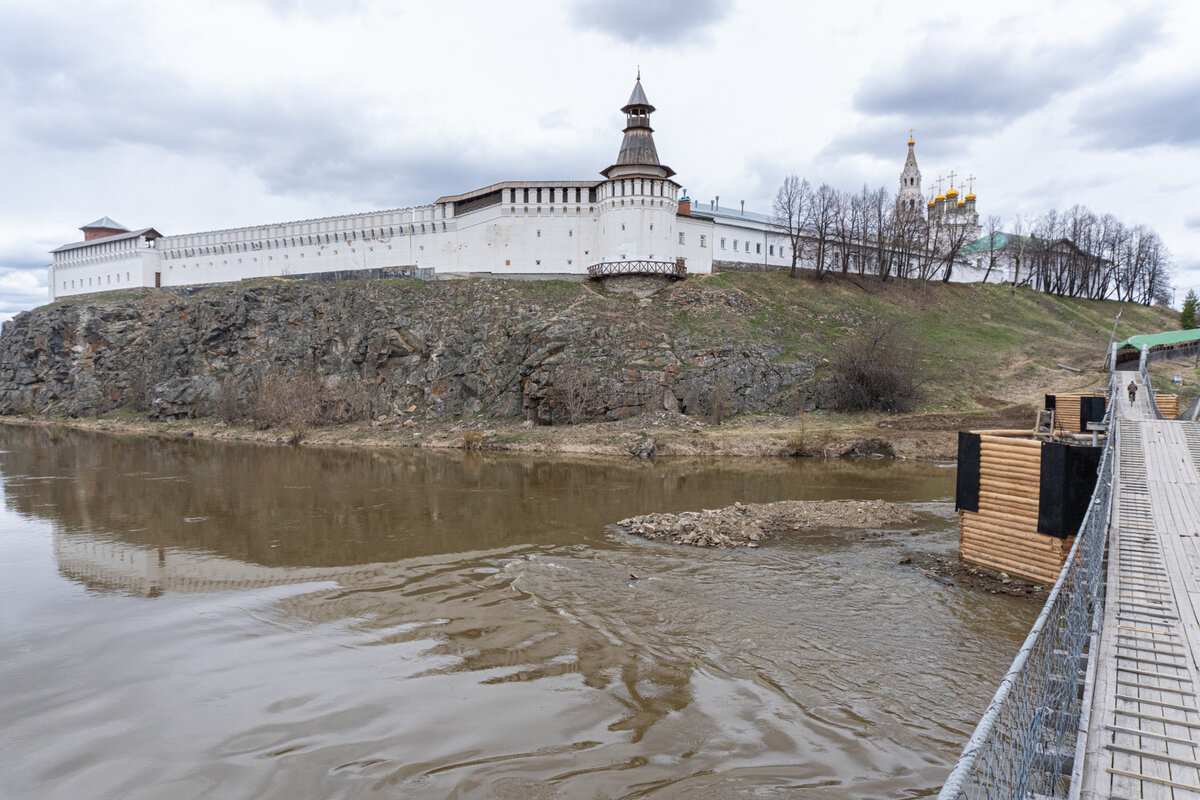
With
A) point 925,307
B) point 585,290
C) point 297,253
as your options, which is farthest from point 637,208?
point 297,253

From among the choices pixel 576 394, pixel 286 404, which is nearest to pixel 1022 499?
pixel 576 394

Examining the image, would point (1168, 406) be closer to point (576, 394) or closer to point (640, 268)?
point (576, 394)

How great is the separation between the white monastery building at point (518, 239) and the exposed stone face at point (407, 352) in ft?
11.4

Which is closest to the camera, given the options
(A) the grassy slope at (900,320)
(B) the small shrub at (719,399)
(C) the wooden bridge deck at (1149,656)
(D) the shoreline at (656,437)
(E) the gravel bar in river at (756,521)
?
(C) the wooden bridge deck at (1149,656)

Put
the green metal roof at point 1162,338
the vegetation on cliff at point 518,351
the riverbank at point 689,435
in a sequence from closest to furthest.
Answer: the riverbank at point 689,435 → the green metal roof at point 1162,338 → the vegetation on cliff at point 518,351

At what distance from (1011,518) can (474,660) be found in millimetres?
11375

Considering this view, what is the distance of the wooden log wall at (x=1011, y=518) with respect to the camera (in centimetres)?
1311

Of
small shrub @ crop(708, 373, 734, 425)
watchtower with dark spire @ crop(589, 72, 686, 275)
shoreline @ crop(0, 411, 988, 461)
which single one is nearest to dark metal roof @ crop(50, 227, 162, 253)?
shoreline @ crop(0, 411, 988, 461)

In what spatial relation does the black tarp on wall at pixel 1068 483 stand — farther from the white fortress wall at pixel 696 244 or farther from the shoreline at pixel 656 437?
the white fortress wall at pixel 696 244

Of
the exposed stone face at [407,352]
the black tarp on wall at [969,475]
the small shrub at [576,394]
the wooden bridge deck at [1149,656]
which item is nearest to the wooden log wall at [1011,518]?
the black tarp on wall at [969,475]

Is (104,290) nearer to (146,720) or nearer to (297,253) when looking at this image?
(297,253)

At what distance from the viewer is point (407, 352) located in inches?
1917

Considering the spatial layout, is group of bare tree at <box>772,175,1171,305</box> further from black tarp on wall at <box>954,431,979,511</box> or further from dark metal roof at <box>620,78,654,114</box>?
black tarp on wall at <box>954,431,979,511</box>

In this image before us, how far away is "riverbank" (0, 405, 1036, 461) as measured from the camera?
34.4 metres
